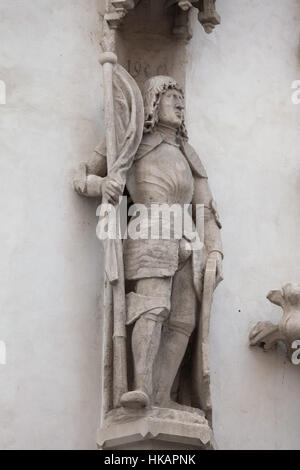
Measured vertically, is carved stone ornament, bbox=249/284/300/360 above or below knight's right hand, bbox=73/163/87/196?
below

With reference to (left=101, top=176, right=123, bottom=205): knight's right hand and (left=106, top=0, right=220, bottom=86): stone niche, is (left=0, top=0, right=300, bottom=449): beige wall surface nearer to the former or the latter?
(left=106, top=0, right=220, bottom=86): stone niche

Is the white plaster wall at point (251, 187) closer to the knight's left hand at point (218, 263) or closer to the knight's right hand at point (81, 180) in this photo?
the knight's left hand at point (218, 263)

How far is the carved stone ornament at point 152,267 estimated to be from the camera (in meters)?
6.36

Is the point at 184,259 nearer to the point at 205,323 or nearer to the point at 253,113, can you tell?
the point at 205,323

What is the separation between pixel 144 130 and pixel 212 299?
2.45ft

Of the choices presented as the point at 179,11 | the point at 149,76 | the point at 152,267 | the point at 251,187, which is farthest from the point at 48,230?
the point at 179,11

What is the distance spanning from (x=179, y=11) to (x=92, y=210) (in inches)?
39.0

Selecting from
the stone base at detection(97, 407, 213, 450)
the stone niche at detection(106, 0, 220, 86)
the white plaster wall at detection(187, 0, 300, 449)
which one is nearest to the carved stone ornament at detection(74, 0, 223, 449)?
the stone base at detection(97, 407, 213, 450)

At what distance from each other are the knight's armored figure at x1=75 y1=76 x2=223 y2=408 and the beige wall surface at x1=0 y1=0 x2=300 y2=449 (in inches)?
8.1

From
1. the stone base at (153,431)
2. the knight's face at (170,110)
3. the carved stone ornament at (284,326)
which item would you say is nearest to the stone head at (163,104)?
the knight's face at (170,110)

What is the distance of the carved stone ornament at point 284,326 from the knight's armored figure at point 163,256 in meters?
0.33

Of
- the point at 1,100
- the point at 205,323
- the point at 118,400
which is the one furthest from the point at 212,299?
the point at 1,100

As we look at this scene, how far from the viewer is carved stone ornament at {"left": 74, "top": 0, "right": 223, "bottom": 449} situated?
20.9 feet
